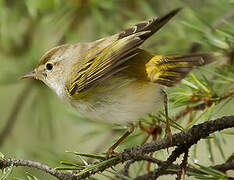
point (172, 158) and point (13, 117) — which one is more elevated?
point (13, 117)

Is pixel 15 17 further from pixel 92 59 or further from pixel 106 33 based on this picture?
pixel 92 59

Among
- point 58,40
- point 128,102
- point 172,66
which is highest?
point 58,40

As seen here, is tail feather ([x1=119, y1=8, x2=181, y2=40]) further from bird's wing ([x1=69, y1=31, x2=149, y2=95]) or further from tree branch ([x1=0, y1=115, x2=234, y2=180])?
tree branch ([x1=0, y1=115, x2=234, y2=180])

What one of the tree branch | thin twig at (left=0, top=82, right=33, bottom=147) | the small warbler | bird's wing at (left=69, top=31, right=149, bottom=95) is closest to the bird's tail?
the small warbler

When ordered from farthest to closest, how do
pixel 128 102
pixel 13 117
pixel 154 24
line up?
1. pixel 13 117
2. pixel 128 102
3. pixel 154 24

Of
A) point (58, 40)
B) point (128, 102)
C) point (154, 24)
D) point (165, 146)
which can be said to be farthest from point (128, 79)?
point (58, 40)

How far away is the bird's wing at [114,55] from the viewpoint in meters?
1.58

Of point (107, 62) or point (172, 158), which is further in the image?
point (107, 62)

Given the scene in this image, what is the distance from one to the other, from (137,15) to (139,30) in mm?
1426

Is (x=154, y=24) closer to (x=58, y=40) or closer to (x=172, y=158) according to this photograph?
(x=172, y=158)

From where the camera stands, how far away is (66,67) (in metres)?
2.15

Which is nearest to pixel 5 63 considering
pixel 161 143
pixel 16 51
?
pixel 16 51

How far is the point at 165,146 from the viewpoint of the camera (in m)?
1.32

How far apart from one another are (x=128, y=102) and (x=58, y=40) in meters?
1.41
